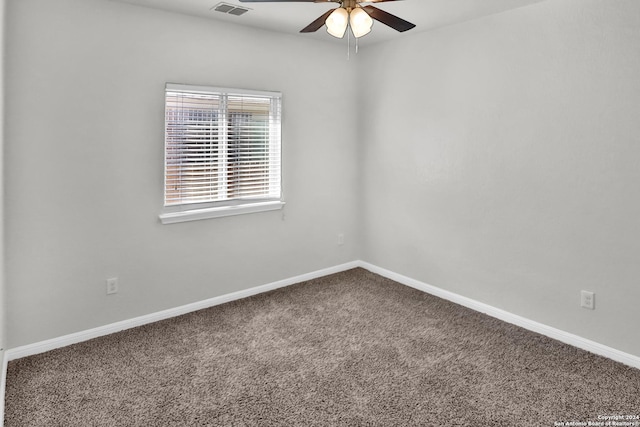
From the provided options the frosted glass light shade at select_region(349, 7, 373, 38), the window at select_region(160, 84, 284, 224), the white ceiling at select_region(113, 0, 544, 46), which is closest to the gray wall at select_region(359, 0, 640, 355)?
the white ceiling at select_region(113, 0, 544, 46)

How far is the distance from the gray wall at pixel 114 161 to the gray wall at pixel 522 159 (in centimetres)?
112

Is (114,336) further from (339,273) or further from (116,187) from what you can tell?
(339,273)

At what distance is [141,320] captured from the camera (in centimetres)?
324

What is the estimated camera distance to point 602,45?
Answer: 266 cm

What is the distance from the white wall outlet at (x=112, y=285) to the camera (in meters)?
3.08

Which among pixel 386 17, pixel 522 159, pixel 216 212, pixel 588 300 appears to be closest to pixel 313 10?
pixel 386 17

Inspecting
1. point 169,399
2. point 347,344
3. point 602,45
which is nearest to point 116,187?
point 169,399

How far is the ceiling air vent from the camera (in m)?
3.08

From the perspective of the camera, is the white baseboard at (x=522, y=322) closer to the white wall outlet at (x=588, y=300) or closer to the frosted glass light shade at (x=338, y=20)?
the white wall outlet at (x=588, y=300)

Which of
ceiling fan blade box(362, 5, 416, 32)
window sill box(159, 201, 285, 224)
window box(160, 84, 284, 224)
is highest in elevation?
ceiling fan blade box(362, 5, 416, 32)

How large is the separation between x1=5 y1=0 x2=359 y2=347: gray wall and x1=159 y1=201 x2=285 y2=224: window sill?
0.08 metres

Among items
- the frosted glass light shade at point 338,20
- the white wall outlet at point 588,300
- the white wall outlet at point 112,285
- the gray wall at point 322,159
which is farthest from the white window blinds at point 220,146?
the white wall outlet at point 588,300

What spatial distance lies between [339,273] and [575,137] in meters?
2.62

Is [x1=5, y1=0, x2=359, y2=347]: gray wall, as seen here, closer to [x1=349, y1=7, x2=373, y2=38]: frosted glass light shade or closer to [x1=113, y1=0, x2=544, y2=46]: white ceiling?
[x1=113, y1=0, x2=544, y2=46]: white ceiling
